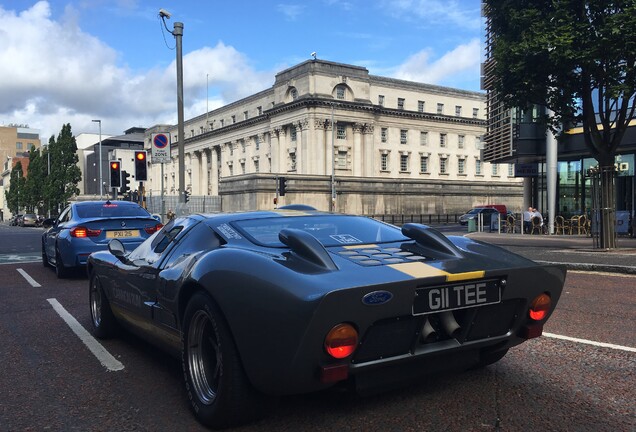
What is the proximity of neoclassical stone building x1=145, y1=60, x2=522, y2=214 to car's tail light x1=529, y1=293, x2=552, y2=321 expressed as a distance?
183ft

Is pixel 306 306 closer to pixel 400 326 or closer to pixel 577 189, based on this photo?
pixel 400 326

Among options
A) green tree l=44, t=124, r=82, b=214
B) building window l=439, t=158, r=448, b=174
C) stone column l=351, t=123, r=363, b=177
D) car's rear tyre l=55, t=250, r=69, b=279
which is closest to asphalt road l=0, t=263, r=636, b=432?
car's rear tyre l=55, t=250, r=69, b=279

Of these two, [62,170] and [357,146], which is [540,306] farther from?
[62,170]

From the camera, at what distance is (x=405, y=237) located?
394cm

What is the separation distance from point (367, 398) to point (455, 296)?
102 cm

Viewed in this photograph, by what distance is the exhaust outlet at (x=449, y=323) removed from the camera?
10.0ft

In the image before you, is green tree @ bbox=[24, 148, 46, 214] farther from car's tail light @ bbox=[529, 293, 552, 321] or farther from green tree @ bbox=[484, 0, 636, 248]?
car's tail light @ bbox=[529, 293, 552, 321]

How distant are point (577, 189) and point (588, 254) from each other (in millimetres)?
16536

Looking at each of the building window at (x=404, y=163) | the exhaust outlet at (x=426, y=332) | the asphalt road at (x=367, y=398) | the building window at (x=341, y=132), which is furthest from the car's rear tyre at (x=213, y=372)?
the building window at (x=404, y=163)

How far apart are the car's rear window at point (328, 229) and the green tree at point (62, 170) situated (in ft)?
268

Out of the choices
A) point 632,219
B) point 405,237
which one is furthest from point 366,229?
point 632,219

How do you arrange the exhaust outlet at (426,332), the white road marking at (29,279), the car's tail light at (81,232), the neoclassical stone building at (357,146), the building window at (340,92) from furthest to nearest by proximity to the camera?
the building window at (340,92)
the neoclassical stone building at (357,146)
the car's tail light at (81,232)
the white road marking at (29,279)
the exhaust outlet at (426,332)

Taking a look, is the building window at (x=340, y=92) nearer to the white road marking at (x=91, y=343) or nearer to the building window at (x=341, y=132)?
the building window at (x=341, y=132)

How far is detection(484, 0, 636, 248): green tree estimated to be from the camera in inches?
520
